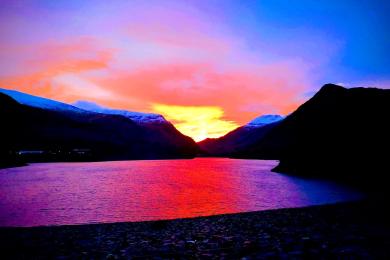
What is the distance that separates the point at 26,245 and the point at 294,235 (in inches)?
518

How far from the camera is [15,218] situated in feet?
96.2

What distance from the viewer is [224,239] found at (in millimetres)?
14766

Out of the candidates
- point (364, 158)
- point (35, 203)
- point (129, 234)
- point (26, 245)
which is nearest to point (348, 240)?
point (129, 234)

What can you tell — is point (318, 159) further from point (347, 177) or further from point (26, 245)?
point (26, 245)

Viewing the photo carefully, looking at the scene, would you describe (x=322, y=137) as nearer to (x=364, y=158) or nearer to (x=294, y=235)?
(x=364, y=158)

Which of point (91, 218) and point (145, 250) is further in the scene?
point (91, 218)

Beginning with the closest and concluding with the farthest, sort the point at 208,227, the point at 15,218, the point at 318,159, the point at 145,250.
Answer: the point at 145,250 < the point at 208,227 < the point at 15,218 < the point at 318,159

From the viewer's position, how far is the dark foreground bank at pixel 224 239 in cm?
1202

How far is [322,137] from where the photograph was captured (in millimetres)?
105062

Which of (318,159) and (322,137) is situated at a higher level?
(322,137)

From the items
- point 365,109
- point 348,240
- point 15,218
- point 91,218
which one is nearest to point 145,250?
point 348,240

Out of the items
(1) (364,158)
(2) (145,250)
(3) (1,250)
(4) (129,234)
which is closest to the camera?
(2) (145,250)

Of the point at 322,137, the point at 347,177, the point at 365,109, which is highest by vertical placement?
the point at 365,109

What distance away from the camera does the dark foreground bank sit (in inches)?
473
